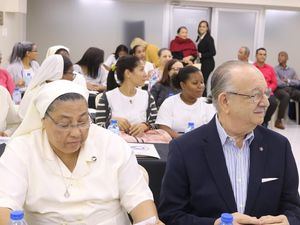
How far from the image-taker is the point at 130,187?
203cm

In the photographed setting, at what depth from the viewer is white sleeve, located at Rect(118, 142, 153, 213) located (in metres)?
2.01

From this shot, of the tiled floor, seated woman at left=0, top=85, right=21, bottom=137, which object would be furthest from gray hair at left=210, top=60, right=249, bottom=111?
the tiled floor

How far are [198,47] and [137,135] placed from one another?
5222mm

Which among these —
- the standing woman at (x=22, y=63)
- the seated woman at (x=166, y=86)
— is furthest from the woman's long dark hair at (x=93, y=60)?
the seated woman at (x=166, y=86)

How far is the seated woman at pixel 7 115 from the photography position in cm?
381

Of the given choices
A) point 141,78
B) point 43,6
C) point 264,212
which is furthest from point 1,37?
point 264,212

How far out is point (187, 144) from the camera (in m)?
1.97

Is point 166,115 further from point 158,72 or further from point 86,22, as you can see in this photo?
point 86,22

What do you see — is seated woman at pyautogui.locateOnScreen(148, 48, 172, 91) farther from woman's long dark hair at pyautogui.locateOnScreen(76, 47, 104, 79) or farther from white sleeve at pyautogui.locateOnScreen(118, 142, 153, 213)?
white sleeve at pyautogui.locateOnScreen(118, 142, 153, 213)

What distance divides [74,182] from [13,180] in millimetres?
266

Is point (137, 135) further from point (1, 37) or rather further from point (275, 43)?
point (275, 43)

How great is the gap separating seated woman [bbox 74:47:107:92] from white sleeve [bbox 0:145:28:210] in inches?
189

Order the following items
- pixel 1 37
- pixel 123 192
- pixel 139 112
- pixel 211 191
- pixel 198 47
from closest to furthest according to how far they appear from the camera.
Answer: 1. pixel 211 191
2. pixel 123 192
3. pixel 139 112
4. pixel 1 37
5. pixel 198 47

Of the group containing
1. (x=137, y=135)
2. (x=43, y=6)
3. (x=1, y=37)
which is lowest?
(x=137, y=135)
